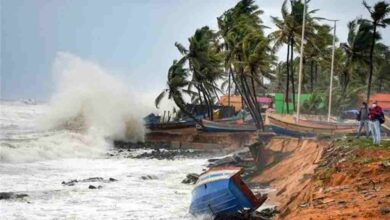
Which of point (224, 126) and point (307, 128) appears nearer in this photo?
point (307, 128)

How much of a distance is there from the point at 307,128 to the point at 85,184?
14.3 m

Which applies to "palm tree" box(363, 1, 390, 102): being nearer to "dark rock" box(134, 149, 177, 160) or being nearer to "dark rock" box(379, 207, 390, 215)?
"dark rock" box(134, 149, 177, 160)

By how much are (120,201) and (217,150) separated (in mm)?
21554

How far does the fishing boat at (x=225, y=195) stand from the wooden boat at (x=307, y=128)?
53.9 feet

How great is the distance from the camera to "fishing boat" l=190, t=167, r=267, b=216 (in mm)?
13164

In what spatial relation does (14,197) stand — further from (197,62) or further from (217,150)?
(197,62)

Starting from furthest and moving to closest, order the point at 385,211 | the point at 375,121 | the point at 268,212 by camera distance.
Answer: the point at 375,121 → the point at 268,212 → the point at 385,211

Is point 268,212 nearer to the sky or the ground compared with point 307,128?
nearer to the ground

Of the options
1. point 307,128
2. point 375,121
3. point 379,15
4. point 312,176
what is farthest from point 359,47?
point 312,176

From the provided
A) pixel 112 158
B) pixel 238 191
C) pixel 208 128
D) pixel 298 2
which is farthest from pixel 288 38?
pixel 238 191

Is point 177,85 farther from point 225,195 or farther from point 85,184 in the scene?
point 225,195

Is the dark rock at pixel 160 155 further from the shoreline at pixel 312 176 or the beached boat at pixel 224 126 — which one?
the beached boat at pixel 224 126

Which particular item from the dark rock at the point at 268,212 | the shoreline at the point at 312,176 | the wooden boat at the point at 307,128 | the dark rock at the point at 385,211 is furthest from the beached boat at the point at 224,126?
the dark rock at the point at 385,211

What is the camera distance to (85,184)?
21.3 meters
